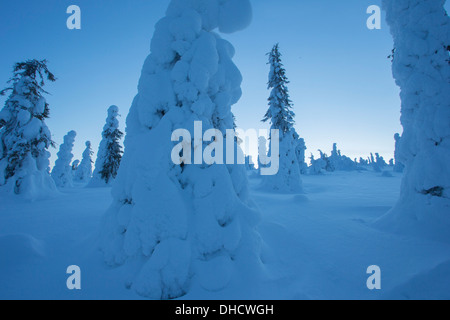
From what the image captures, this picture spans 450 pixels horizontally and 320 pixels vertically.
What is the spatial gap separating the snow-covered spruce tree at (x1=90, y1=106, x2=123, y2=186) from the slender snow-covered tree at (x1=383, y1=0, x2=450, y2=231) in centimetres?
2347

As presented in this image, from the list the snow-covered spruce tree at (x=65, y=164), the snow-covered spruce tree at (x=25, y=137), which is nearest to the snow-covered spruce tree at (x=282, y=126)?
the snow-covered spruce tree at (x=25, y=137)

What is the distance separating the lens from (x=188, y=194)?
12.0ft

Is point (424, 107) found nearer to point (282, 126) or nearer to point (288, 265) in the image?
point (288, 265)

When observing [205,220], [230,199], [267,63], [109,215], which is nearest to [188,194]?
[205,220]

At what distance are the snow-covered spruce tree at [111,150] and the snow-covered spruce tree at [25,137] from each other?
7580 mm

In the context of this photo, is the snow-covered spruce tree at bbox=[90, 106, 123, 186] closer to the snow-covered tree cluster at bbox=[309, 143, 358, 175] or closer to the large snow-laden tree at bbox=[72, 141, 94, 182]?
the large snow-laden tree at bbox=[72, 141, 94, 182]

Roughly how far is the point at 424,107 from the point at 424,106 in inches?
1.3

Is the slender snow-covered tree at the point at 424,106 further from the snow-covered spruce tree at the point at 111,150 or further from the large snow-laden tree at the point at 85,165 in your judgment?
the large snow-laden tree at the point at 85,165

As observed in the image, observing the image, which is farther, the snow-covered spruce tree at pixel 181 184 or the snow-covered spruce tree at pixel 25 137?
the snow-covered spruce tree at pixel 25 137

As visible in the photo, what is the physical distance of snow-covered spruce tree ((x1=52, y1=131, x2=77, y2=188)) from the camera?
28.2 metres

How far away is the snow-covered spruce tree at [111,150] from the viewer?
20906mm

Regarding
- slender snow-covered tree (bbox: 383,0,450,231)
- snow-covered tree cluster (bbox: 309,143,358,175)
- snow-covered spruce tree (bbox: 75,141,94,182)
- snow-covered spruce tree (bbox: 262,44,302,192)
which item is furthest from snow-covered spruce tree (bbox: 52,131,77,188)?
snow-covered tree cluster (bbox: 309,143,358,175)

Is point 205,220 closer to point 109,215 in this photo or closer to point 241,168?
point 241,168

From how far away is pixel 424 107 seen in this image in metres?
5.32
